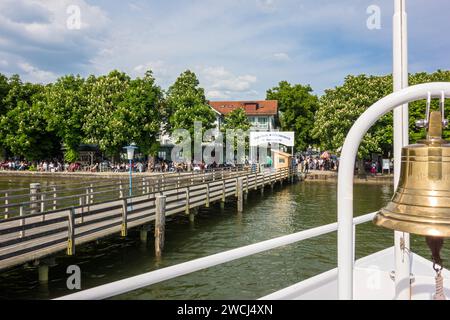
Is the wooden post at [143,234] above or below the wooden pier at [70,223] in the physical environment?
below

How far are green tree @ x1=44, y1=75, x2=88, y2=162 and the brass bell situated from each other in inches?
2370

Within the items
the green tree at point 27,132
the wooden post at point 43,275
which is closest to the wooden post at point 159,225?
the wooden post at point 43,275

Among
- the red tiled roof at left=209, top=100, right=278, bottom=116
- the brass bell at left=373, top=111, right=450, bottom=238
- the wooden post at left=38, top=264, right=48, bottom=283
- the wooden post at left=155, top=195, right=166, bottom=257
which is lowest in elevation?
the wooden post at left=38, top=264, right=48, bottom=283

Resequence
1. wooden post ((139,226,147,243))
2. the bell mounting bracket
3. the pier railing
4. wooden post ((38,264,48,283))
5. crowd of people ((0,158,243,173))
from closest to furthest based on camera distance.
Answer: the bell mounting bracket
wooden post ((38,264,48,283))
the pier railing
wooden post ((139,226,147,243))
crowd of people ((0,158,243,173))

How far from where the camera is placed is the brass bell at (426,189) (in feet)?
7.96

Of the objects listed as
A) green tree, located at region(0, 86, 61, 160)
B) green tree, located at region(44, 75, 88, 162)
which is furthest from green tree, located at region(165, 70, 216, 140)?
green tree, located at region(0, 86, 61, 160)

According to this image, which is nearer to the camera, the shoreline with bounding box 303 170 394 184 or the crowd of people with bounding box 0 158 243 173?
the shoreline with bounding box 303 170 394 184

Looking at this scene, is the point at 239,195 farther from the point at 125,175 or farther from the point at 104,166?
the point at 104,166

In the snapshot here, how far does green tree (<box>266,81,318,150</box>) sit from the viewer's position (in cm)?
7456

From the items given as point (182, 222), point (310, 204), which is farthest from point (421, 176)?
point (310, 204)

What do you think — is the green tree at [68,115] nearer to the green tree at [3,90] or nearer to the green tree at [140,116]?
the green tree at [140,116]

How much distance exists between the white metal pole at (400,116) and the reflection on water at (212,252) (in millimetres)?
7965

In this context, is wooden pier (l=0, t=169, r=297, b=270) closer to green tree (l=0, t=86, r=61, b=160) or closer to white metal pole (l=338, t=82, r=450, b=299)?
white metal pole (l=338, t=82, r=450, b=299)
